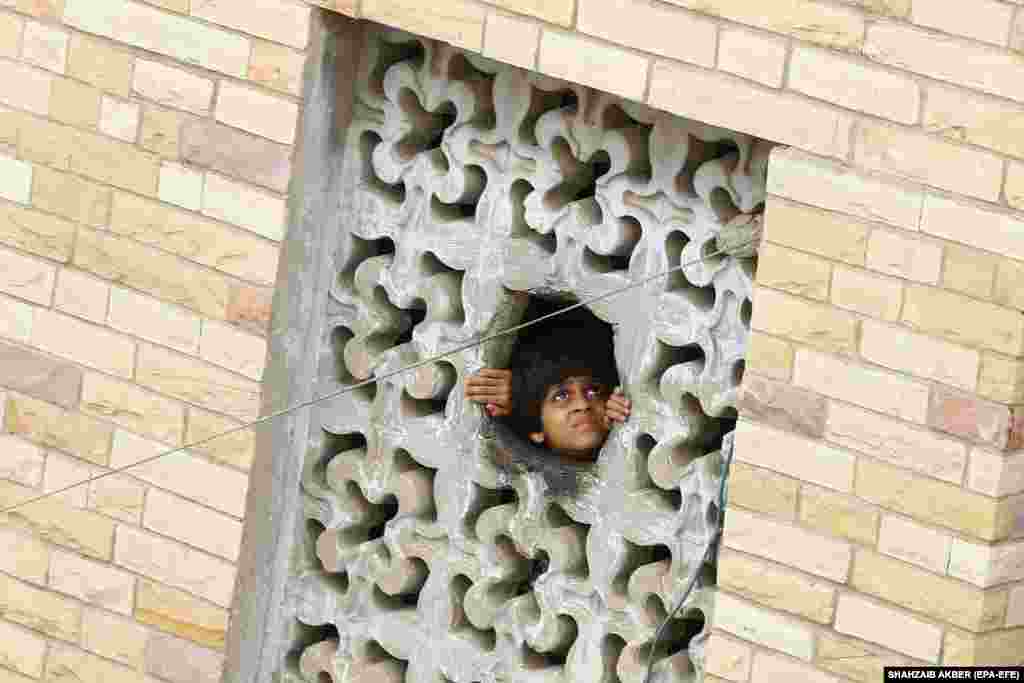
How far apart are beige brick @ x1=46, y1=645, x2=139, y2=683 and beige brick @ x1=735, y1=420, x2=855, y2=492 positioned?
1.85 m

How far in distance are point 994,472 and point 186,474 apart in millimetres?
2119

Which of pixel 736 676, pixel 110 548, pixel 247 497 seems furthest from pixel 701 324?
pixel 110 548

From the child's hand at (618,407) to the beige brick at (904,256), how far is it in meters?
0.82

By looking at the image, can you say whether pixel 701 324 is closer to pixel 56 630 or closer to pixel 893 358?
pixel 893 358

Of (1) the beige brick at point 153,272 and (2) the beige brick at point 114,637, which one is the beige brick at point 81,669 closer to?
(2) the beige brick at point 114,637

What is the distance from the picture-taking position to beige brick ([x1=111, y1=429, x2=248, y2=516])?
277 inches

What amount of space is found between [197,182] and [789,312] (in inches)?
63.0

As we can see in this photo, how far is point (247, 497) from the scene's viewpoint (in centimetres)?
704

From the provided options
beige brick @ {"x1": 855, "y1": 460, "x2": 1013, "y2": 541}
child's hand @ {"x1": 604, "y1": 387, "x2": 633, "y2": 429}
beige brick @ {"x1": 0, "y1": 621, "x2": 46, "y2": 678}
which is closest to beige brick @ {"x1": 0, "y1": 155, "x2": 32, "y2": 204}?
beige brick @ {"x1": 0, "y1": 621, "x2": 46, "y2": 678}

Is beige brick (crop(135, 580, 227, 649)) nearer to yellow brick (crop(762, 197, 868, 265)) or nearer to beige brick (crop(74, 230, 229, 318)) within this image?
beige brick (crop(74, 230, 229, 318))

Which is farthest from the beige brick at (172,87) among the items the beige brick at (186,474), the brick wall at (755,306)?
the beige brick at (186,474)

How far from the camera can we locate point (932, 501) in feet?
19.8

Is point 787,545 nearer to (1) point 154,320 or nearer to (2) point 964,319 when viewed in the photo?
(2) point 964,319

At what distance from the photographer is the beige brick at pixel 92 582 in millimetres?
7266
